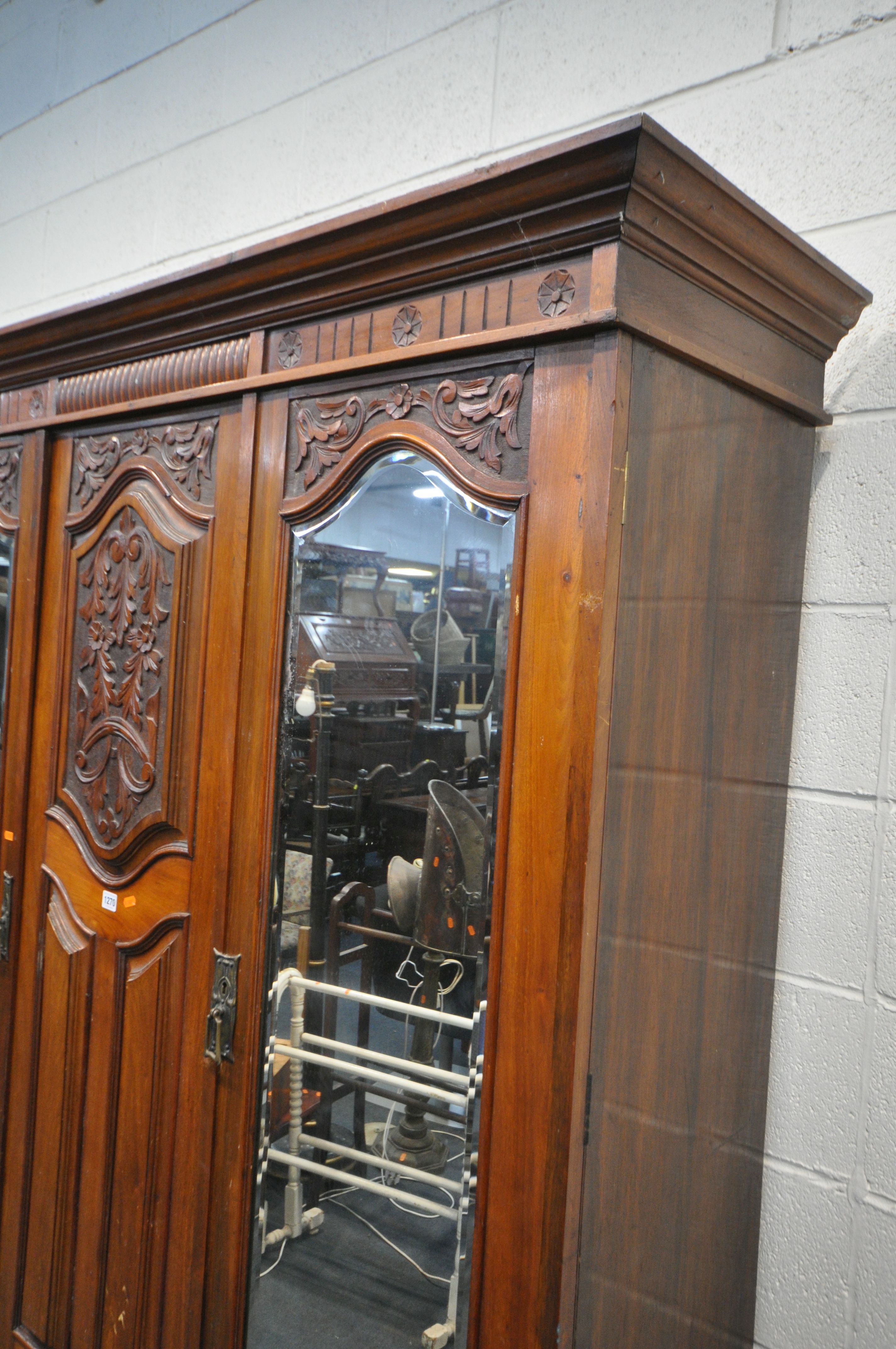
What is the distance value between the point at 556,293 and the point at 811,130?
0.63 meters

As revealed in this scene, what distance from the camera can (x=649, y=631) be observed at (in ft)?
2.94

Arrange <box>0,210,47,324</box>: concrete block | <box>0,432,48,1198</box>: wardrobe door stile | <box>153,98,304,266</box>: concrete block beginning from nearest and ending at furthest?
<box>0,432,48,1198</box>: wardrobe door stile, <box>153,98,304,266</box>: concrete block, <box>0,210,47,324</box>: concrete block

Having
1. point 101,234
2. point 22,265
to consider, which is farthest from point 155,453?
point 22,265

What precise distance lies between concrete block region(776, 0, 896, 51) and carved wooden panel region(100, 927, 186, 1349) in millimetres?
1432

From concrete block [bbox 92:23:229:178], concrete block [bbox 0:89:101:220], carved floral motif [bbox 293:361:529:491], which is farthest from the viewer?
concrete block [bbox 0:89:101:220]

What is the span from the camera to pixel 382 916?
1065 mm

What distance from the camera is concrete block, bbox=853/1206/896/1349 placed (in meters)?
1.14

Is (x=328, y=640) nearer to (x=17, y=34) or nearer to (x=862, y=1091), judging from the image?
(x=862, y=1091)

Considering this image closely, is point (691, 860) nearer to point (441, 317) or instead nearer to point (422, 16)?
point (441, 317)

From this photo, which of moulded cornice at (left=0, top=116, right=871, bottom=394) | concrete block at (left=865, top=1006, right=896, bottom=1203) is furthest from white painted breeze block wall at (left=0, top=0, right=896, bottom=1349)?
moulded cornice at (left=0, top=116, right=871, bottom=394)

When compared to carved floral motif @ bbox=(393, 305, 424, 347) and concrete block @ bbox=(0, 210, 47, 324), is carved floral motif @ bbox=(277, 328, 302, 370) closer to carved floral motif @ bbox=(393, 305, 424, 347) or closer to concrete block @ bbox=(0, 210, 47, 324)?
carved floral motif @ bbox=(393, 305, 424, 347)

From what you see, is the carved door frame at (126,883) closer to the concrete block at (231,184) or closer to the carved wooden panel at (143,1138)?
the carved wooden panel at (143,1138)

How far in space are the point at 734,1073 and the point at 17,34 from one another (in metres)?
2.92

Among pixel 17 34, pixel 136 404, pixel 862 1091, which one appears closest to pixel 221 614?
pixel 136 404
